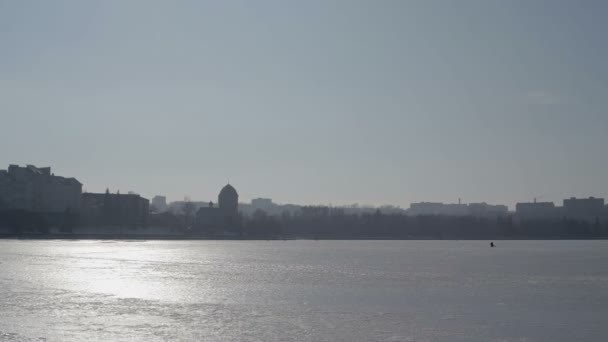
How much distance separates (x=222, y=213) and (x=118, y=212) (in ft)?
96.9

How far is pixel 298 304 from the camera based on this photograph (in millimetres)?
24328

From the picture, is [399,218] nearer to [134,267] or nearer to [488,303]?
[134,267]

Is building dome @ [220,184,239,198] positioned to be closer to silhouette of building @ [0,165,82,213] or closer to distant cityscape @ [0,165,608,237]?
distant cityscape @ [0,165,608,237]

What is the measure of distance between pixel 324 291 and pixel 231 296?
3.71 metres

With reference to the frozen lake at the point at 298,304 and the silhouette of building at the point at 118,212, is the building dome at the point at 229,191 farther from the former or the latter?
the frozen lake at the point at 298,304

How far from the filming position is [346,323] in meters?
20.4

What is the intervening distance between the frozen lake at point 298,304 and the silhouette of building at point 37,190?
85420 millimetres

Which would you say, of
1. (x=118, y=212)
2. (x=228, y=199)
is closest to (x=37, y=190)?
(x=118, y=212)

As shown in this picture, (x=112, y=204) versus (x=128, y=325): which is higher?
(x=112, y=204)

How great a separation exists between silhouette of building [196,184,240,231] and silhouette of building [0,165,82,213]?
71.2 feet

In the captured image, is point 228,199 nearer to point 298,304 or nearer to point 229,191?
point 229,191

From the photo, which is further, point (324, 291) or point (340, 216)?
point (340, 216)

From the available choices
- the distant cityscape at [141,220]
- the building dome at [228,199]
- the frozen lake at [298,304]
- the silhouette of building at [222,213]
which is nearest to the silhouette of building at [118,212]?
the distant cityscape at [141,220]

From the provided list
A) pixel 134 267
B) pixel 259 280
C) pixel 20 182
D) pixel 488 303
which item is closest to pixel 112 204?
pixel 20 182
